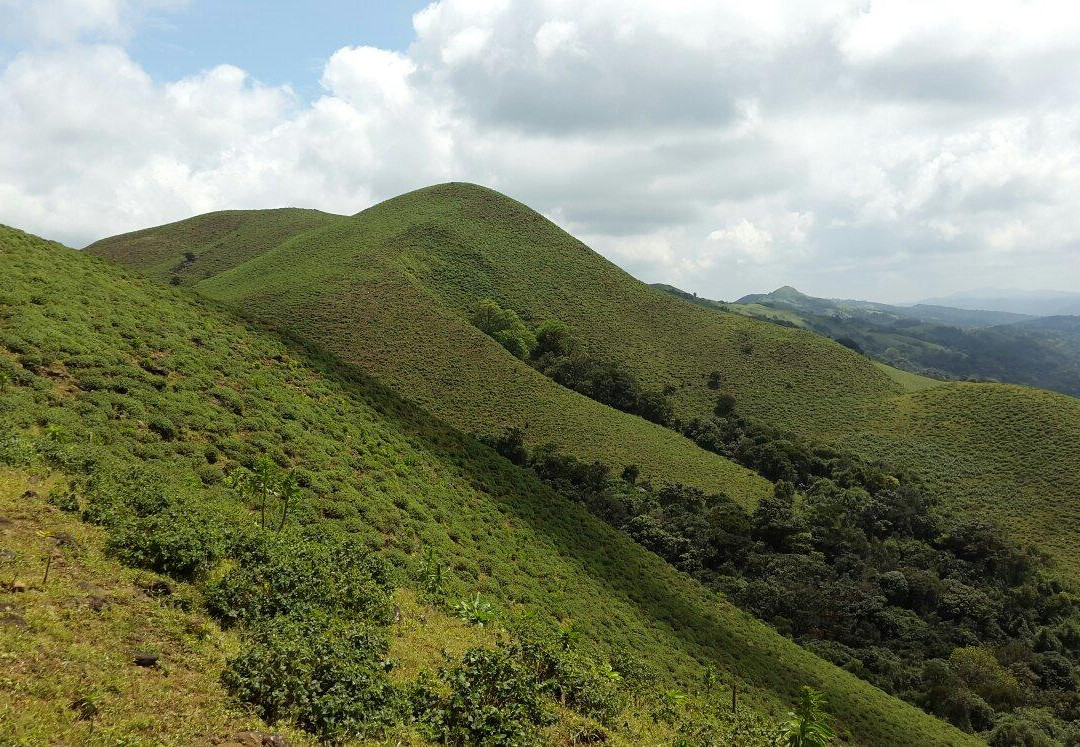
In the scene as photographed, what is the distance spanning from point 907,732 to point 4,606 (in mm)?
36200

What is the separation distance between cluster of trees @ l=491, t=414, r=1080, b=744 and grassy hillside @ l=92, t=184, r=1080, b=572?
557 cm

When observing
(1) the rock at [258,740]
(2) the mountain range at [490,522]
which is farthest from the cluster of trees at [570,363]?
(1) the rock at [258,740]

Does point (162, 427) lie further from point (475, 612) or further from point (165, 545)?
point (475, 612)

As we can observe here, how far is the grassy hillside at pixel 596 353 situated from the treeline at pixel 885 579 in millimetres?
5365

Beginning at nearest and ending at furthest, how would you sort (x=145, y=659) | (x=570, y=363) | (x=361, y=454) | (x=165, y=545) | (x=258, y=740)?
(x=258, y=740) < (x=145, y=659) < (x=165, y=545) < (x=361, y=454) < (x=570, y=363)

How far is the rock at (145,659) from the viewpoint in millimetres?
8380

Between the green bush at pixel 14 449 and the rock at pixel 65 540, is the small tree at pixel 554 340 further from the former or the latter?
the rock at pixel 65 540

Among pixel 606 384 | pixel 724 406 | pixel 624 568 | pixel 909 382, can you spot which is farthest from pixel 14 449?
pixel 909 382

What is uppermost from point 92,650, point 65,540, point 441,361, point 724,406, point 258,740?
point 441,361

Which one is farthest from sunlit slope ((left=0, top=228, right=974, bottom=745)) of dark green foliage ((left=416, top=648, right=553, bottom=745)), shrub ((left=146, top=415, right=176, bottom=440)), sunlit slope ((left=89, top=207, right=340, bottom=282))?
sunlit slope ((left=89, top=207, right=340, bottom=282))

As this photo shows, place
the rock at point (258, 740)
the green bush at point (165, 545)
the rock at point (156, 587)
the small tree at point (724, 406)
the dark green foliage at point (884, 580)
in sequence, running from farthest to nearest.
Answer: the small tree at point (724, 406), the dark green foliage at point (884, 580), the green bush at point (165, 545), the rock at point (156, 587), the rock at point (258, 740)

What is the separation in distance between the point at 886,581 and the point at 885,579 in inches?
7.1

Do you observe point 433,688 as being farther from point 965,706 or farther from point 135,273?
point 965,706

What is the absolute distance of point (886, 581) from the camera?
2018 inches
